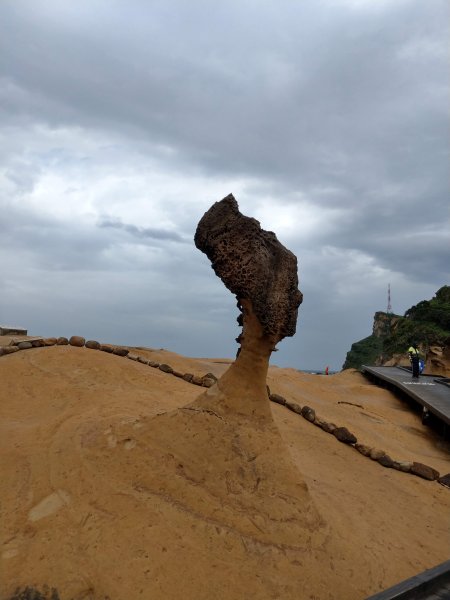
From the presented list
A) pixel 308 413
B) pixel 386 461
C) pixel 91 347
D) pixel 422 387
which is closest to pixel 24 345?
pixel 91 347

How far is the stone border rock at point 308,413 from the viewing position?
21.1 ft

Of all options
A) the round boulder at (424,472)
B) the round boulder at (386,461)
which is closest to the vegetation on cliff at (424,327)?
the round boulder at (424,472)

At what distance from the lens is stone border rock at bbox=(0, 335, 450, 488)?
21.1 ft

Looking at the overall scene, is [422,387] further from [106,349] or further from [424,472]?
[106,349]

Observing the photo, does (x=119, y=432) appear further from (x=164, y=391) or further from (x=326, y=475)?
(x=164, y=391)

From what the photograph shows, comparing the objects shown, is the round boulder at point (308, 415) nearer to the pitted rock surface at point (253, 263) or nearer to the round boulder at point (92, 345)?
the pitted rock surface at point (253, 263)

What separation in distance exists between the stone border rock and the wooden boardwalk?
297cm

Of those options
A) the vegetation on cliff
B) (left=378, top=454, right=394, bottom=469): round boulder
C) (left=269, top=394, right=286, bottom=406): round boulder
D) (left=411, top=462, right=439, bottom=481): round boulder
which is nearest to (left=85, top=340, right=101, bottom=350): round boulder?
(left=269, top=394, right=286, bottom=406): round boulder

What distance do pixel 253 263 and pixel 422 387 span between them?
10.5 m

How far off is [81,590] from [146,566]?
407 millimetres

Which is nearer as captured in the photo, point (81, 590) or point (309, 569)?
point (81, 590)

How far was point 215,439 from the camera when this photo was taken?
3977 mm

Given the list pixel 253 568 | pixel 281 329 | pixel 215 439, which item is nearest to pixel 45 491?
pixel 215 439

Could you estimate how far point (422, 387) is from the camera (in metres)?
12.8
